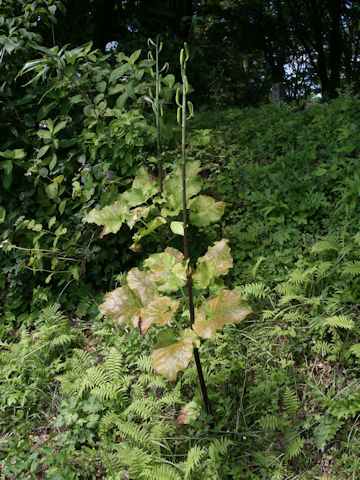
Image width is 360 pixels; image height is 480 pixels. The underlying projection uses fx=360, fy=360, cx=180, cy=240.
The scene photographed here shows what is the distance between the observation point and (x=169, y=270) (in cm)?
156

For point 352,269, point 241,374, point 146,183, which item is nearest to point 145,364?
point 241,374

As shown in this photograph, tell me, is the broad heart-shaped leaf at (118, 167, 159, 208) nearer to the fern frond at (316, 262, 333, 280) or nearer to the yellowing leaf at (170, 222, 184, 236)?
the yellowing leaf at (170, 222, 184, 236)

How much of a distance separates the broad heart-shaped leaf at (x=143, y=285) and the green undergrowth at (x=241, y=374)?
707 mm

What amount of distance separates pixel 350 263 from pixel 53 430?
205 centimetres

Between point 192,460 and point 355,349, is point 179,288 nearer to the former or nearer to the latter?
point 192,460

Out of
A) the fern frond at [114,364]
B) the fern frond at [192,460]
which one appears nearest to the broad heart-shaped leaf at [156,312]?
the fern frond at [192,460]

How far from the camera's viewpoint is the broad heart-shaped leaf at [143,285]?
Answer: 1.60 m

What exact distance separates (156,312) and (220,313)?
258 millimetres

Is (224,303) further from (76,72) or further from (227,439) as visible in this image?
(76,72)

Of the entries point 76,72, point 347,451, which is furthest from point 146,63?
point 347,451

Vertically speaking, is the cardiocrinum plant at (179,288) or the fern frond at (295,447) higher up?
the cardiocrinum plant at (179,288)

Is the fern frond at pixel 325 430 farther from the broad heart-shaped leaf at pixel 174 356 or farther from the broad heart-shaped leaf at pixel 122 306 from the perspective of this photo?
the broad heart-shaped leaf at pixel 122 306

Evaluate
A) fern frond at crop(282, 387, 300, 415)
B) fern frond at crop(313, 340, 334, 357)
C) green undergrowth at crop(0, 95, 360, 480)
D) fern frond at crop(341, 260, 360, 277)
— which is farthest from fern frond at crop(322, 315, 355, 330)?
fern frond at crop(282, 387, 300, 415)

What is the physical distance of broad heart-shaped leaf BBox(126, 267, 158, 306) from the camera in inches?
62.9
